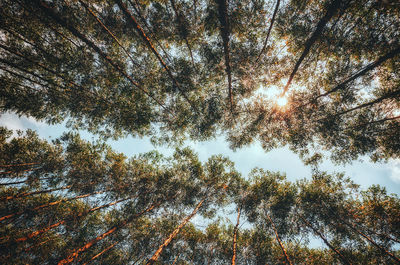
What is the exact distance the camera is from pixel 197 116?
32.1 feet

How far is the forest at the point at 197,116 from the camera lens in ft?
17.8

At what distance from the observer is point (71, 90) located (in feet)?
23.3

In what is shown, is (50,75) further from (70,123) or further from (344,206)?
(344,206)

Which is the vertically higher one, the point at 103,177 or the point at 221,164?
the point at 221,164

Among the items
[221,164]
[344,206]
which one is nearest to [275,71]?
[221,164]

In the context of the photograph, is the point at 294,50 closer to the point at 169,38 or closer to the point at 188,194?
the point at 169,38

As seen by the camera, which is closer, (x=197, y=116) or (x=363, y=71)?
(x=363, y=71)

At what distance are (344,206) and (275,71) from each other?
36.7 feet

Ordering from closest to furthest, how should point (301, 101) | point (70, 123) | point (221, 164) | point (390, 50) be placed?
point (390, 50)
point (301, 101)
point (70, 123)
point (221, 164)


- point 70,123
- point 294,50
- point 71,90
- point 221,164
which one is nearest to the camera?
point 294,50

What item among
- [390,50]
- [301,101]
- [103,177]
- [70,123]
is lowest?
[103,177]

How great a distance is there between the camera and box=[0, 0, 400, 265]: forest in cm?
542

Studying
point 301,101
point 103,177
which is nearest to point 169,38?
point 301,101

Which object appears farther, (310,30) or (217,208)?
(217,208)
